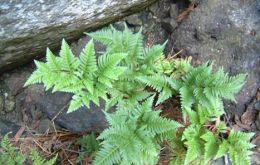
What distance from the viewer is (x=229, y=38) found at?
185 inches

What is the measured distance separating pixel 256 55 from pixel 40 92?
112 inches

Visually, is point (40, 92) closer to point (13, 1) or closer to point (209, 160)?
point (13, 1)

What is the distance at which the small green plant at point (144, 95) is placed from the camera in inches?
158

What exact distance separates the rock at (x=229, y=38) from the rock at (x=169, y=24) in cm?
13

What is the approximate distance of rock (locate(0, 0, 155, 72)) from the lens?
385cm

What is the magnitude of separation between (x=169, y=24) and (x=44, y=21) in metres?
1.74

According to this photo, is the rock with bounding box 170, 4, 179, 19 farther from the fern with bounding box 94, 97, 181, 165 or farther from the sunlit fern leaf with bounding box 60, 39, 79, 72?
the sunlit fern leaf with bounding box 60, 39, 79, 72

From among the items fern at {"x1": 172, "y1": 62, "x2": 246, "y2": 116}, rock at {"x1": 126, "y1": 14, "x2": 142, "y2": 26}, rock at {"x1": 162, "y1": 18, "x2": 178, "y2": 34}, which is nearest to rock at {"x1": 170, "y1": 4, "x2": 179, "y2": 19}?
rock at {"x1": 162, "y1": 18, "x2": 178, "y2": 34}

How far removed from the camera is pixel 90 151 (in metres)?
4.64

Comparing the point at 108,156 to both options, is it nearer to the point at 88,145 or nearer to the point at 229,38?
the point at 88,145

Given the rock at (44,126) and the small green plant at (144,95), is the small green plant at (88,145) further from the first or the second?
the rock at (44,126)

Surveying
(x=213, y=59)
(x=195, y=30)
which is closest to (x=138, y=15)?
(x=195, y=30)

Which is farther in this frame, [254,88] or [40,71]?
[254,88]

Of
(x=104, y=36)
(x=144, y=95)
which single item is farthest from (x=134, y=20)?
(x=144, y=95)
